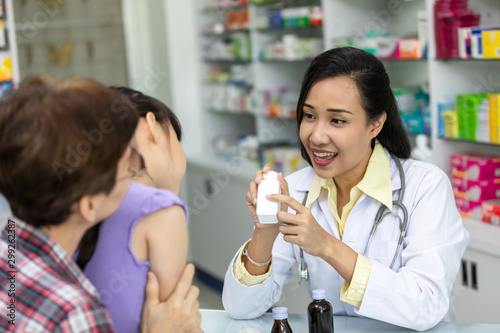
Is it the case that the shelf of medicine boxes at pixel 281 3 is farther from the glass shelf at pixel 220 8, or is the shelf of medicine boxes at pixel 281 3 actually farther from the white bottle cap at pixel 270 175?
the white bottle cap at pixel 270 175

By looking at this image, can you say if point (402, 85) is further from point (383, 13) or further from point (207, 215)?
point (207, 215)

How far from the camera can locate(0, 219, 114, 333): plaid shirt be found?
107 cm

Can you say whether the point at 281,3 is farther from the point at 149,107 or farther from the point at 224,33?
the point at 149,107

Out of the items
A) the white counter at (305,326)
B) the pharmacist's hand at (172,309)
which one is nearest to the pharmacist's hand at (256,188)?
the white counter at (305,326)

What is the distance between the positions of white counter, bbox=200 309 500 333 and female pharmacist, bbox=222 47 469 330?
4 centimetres

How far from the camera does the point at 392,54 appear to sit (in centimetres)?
384

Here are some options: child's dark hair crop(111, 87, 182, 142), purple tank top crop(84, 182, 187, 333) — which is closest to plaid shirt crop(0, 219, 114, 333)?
purple tank top crop(84, 182, 187, 333)

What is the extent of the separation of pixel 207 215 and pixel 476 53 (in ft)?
10.1

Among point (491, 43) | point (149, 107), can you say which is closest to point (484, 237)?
point (491, 43)

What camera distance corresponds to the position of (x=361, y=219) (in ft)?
6.92

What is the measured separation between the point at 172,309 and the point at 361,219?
3.03 ft

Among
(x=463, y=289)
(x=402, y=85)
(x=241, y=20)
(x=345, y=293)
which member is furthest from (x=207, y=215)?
(x=345, y=293)

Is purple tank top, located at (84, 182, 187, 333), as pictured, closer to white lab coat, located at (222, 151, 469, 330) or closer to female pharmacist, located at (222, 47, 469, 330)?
female pharmacist, located at (222, 47, 469, 330)

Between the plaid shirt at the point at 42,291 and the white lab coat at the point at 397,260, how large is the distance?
91 centimetres
